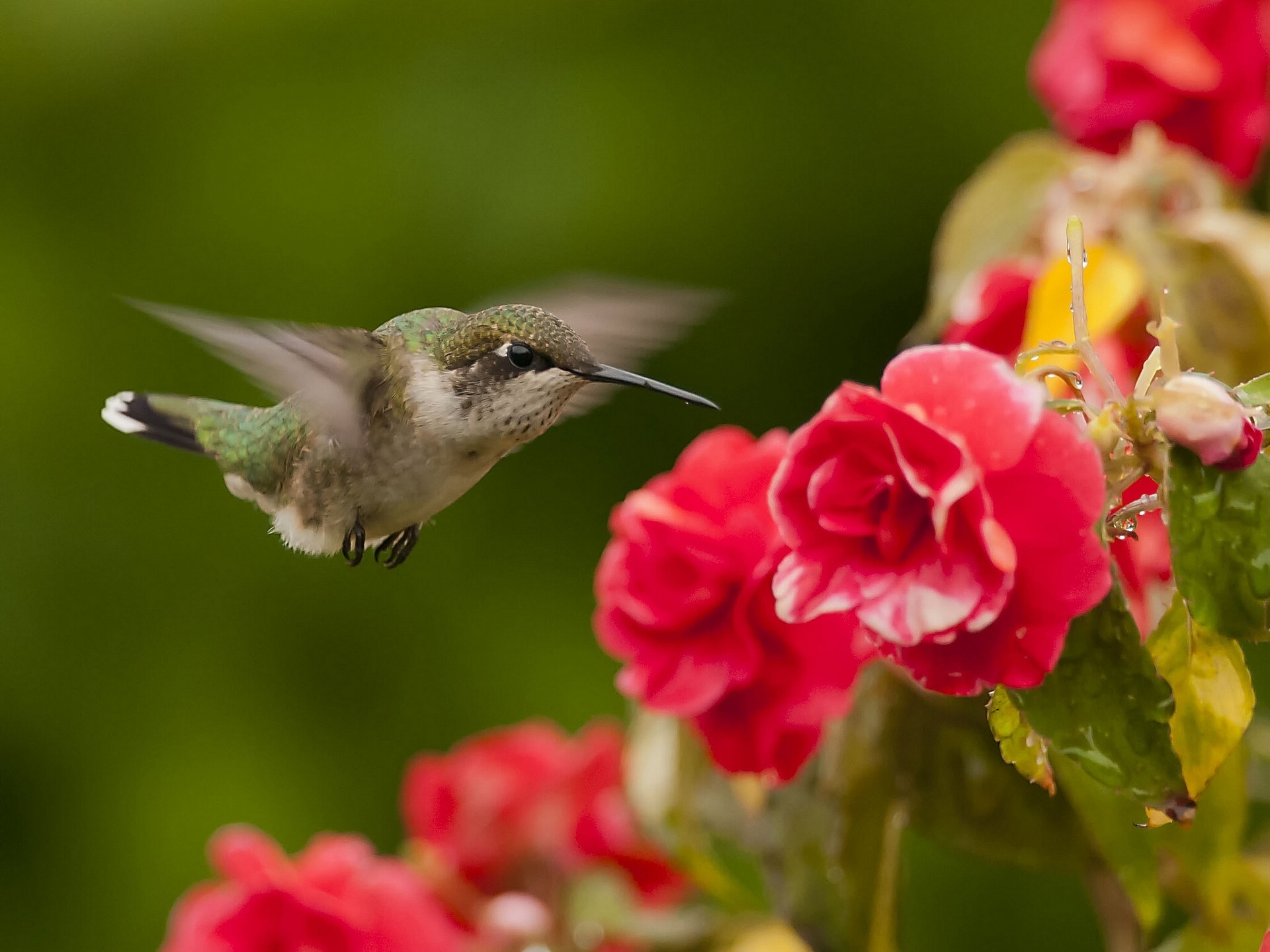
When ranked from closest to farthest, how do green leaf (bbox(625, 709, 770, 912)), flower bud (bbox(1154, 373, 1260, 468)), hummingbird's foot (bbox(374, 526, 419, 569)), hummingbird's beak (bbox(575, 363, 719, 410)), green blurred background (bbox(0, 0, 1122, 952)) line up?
1. flower bud (bbox(1154, 373, 1260, 468))
2. hummingbird's beak (bbox(575, 363, 719, 410))
3. hummingbird's foot (bbox(374, 526, 419, 569))
4. green leaf (bbox(625, 709, 770, 912))
5. green blurred background (bbox(0, 0, 1122, 952))

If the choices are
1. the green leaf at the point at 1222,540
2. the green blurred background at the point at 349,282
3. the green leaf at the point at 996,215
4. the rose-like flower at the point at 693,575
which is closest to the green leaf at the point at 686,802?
the rose-like flower at the point at 693,575

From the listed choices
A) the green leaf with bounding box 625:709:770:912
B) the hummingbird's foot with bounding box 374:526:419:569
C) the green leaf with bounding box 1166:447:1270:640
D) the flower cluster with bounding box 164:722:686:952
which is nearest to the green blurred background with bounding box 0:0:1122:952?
the flower cluster with bounding box 164:722:686:952

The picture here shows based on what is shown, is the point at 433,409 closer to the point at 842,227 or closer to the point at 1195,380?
the point at 1195,380

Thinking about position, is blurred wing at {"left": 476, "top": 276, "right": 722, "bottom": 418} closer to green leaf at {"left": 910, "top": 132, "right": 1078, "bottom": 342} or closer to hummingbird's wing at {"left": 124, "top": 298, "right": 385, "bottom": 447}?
hummingbird's wing at {"left": 124, "top": 298, "right": 385, "bottom": 447}

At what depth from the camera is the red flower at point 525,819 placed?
2.71 ft

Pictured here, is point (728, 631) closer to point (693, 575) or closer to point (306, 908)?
point (693, 575)

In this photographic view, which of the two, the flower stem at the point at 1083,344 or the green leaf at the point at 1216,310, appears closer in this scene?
the flower stem at the point at 1083,344

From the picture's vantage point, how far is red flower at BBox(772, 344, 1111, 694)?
36 cm

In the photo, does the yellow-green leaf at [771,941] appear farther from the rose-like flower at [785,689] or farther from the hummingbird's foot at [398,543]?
the hummingbird's foot at [398,543]

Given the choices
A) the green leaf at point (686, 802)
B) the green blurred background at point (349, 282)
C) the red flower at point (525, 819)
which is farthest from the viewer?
the green blurred background at point (349, 282)

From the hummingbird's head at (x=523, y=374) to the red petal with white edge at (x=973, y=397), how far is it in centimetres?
12

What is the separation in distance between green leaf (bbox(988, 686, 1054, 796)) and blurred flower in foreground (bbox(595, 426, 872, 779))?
5.3 inches

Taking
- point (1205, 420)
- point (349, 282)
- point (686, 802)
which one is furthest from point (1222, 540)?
point (349, 282)

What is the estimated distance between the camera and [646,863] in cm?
85
